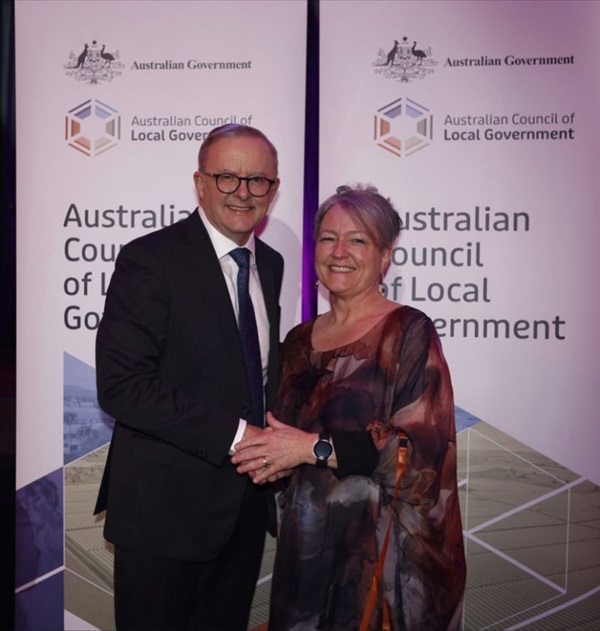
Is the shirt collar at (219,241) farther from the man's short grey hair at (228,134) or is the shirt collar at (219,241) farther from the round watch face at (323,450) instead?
the round watch face at (323,450)

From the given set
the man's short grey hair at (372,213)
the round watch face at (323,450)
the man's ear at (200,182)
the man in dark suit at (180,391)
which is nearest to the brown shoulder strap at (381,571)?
the round watch face at (323,450)

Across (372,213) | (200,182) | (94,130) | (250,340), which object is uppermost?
(94,130)

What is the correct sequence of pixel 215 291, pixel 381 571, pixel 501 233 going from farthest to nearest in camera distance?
1. pixel 501 233
2. pixel 215 291
3. pixel 381 571

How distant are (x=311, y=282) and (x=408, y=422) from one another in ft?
4.00

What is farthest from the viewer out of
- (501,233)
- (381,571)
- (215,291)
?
(501,233)

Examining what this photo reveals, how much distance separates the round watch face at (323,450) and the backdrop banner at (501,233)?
116cm

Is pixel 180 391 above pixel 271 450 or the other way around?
above

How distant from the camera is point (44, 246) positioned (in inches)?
129

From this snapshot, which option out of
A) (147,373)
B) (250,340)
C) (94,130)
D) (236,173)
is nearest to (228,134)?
(236,173)

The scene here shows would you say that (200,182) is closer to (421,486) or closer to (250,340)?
(250,340)

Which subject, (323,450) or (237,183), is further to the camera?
(237,183)

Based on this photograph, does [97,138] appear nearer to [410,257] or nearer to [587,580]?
[410,257]

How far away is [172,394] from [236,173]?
29.9 inches

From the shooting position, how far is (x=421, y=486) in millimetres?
2232
